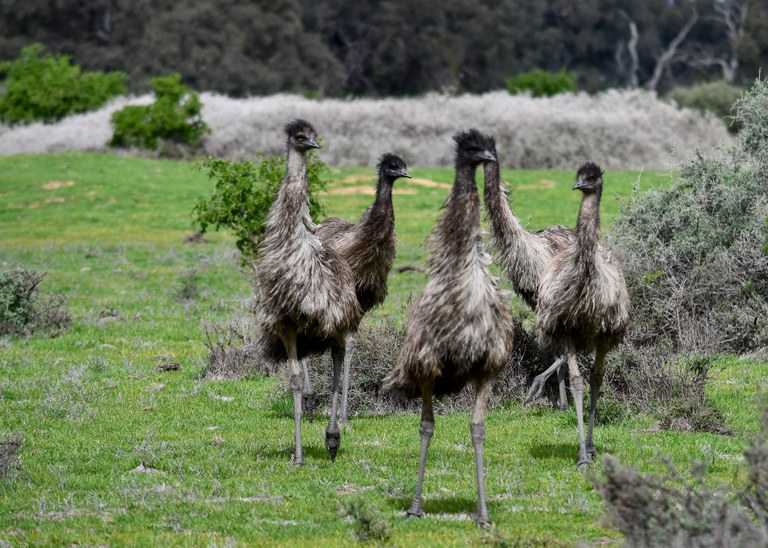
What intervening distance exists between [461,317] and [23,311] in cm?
1039

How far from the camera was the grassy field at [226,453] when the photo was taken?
309 inches

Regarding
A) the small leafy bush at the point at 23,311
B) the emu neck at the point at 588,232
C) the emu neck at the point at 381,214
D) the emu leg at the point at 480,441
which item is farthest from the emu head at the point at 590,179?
the small leafy bush at the point at 23,311

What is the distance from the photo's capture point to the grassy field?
7848 mm

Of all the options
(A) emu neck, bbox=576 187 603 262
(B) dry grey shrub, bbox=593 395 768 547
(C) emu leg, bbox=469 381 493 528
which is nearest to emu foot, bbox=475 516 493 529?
(C) emu leg, bbox=469 381 493 528

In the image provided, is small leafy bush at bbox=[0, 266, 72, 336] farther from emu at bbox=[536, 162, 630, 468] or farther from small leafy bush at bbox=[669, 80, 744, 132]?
small leafy bush at bbox=[669, 80, 744, 132]

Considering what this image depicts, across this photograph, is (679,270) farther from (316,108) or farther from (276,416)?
(316,108)

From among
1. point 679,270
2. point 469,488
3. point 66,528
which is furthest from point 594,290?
point 679,270

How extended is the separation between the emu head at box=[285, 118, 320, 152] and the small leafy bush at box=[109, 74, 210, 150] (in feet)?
110

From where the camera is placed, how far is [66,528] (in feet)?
25.6

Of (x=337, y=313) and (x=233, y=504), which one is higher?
(x=337, y=313)

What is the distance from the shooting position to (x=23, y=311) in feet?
54.0

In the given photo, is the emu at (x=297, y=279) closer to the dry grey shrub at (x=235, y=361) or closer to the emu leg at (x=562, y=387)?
the emu leg at (x=562, y=387)

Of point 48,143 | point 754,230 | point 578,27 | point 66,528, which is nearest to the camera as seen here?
point 66,528

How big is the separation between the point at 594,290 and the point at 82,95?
146 feet
